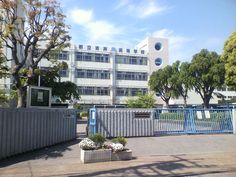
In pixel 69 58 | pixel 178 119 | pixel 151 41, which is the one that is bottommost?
pixel 178 119

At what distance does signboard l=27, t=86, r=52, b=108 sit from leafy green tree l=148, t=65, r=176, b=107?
39463mm

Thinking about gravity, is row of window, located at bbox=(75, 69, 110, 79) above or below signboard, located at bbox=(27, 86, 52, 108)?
above

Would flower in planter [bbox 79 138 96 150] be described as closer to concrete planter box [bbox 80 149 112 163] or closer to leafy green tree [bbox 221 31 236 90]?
concrete planter box [bbox 80 149 112 163]

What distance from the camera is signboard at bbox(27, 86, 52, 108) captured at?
1636cm

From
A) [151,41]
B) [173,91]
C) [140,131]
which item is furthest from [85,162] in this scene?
[151,41]

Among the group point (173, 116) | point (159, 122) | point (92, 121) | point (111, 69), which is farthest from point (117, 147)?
point (111, 69)

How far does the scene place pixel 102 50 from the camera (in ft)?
219

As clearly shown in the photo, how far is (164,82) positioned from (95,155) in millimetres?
48888

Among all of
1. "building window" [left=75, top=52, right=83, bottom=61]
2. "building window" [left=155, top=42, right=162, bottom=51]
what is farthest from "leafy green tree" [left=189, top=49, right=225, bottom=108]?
"building window" [left=75, top=52, right=83, bottom=61]

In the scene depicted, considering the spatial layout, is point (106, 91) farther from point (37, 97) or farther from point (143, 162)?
point (143, 162)

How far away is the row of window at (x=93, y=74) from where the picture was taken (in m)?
64.9

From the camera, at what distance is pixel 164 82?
5969cm

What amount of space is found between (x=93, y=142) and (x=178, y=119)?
9.53 meters

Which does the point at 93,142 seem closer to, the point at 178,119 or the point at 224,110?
the point at 178,119
